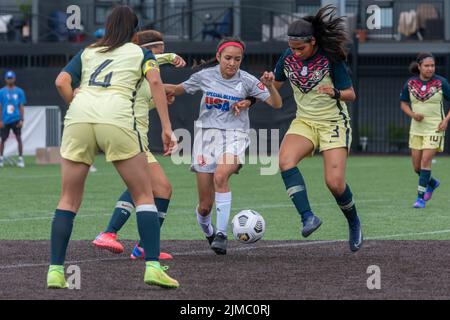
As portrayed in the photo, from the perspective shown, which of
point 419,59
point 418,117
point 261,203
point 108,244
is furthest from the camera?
point 418,117

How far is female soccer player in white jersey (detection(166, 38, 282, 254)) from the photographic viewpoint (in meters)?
10.7

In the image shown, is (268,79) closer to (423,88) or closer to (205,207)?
(205,207)

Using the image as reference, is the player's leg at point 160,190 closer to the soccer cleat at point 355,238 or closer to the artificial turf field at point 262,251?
the artificial turf field at point 262,251

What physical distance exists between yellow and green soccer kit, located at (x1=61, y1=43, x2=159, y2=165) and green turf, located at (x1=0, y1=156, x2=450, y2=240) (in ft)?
13.4

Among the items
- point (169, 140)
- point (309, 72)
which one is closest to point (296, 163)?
point (309, 72)

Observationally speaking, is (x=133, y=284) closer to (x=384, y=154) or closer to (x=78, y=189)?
(x=78, y=189)

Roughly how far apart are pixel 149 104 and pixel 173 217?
4300 mm

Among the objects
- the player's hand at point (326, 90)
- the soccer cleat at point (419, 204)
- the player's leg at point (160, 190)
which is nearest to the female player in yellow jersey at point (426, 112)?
the soccer cleat at point (419, 204)

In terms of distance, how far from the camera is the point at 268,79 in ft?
34.3

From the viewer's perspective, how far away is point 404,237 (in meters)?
12.1

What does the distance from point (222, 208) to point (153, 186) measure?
71 cm

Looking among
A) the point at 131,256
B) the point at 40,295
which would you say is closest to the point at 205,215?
the point at 131,256

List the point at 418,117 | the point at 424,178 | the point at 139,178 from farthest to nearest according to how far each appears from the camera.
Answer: the point at 418,117 < the point at 424,178 < the point at 139,178

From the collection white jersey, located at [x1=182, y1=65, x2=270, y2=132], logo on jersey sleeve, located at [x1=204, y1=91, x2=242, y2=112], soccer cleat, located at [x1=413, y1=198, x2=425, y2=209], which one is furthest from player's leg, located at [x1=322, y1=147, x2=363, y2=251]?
soccer cleat, located at [x1=413, y1=198, x2=425, y2=209]
